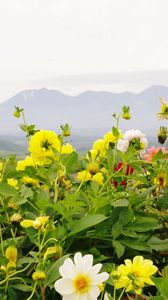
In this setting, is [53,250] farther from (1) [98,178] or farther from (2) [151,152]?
(2) [151,152]

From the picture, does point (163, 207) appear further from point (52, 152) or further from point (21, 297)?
point (21, 297)

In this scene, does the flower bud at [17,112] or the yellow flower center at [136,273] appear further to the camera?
the flower bud at [17,112]

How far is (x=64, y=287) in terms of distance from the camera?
86 centimetres

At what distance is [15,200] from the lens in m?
1.18

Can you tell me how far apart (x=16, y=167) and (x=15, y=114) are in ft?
0.53

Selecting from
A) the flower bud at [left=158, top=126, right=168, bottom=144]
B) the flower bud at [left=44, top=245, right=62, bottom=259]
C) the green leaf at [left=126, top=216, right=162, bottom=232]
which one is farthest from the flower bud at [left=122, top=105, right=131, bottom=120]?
the flower bud at [left=44, top=245, right=62, bottom=259]

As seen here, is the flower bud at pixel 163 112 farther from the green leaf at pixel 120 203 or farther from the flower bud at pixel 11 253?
the flower bud at pixel 11 253

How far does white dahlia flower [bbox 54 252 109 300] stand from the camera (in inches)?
33.6

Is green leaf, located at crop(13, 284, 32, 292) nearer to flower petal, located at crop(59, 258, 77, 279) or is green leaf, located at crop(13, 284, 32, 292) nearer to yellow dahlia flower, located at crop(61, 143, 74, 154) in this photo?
flower petal, located at crop(59, 258, 77, 279)

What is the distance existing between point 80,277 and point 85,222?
199mm

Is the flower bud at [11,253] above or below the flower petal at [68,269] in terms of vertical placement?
below

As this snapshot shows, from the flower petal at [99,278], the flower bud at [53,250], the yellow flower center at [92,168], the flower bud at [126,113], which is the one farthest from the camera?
the flower bud at [126,113]

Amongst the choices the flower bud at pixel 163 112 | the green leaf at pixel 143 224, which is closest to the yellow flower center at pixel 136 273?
the green leaf at pixel 143 224

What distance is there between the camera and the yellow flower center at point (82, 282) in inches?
34.0
